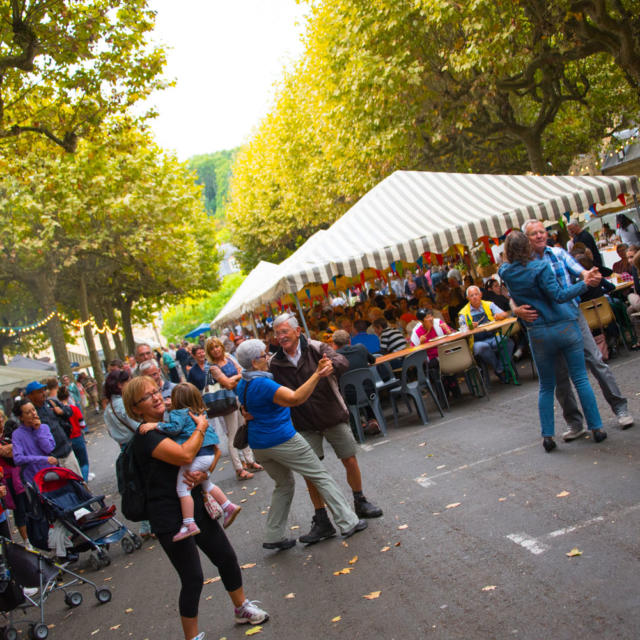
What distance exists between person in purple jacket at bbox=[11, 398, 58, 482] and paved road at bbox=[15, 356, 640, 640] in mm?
1327

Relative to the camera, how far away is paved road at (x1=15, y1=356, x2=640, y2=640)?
411 centimetres

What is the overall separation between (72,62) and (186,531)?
10.7 metres

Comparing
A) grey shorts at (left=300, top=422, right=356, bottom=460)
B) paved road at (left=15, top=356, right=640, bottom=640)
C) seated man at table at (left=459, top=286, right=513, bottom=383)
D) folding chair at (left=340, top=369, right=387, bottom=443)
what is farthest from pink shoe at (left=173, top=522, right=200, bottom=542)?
seated man at table at (left=459, top=286, right=513, bottom=383)

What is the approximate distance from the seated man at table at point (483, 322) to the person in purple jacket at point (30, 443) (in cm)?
A: 597

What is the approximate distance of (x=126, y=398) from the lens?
15.2 feet

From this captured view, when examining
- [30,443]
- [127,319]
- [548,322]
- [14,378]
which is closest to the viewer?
[548,322]

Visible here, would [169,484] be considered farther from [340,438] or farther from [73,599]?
[73,599]

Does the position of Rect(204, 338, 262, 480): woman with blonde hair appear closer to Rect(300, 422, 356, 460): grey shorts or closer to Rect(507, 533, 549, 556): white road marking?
Rect(300, 422, 356, 460): grey shorts

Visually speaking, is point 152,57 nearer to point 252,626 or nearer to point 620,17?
point 620,17

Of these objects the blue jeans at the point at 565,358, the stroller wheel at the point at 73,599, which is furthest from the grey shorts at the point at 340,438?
the stroller wheel at the point at 73,599

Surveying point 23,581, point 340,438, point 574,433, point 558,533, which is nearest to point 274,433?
point 340,438

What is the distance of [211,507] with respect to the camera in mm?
4777

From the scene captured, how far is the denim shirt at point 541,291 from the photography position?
667cm

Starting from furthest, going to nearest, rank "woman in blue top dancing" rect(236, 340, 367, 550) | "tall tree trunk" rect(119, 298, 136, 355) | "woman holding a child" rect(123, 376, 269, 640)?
"tall tree trunk" rect(119, 298, 136, 355) < "woman in blue top dancing" rect(236, 340, 367, 550) < "woman holding a child" rect(123, 376, 269, 640)
